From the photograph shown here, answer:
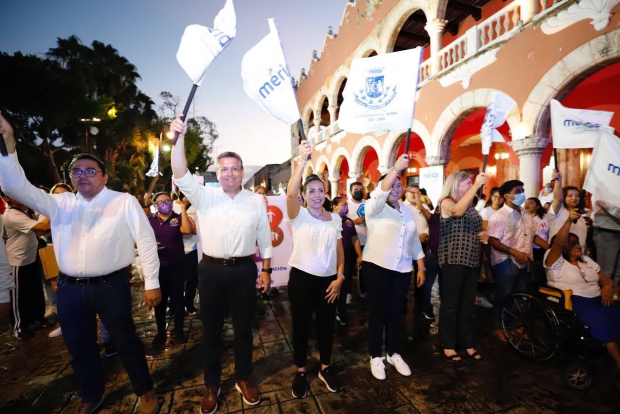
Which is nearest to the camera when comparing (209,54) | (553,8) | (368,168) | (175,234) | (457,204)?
(209,54)

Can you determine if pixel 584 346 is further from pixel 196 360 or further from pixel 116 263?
pixel 116 263

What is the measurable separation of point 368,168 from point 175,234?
12985 millimetres

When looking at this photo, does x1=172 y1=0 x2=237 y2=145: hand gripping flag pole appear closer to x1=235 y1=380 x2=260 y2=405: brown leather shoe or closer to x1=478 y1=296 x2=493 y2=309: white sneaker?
x1=235 y1=380 x2=260 y2=405: brown leather shoe

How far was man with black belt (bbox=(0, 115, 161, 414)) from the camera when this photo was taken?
2.36 metres

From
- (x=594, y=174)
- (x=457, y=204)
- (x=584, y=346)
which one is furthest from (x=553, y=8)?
(x=584, y=346)

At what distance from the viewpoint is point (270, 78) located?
2.73 metres

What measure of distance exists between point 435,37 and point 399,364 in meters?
9.71

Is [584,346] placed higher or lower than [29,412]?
higher

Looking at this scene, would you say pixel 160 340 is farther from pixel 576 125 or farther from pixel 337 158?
pixel 337 158

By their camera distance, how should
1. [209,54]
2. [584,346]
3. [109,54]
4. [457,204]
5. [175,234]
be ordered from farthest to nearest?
[109,54] → [175,234] → [457,204] → [584,346] → [209,54]

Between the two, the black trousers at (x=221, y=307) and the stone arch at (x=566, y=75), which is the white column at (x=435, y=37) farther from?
the black trousers at (x=221, y=307)

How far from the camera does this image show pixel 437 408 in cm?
255

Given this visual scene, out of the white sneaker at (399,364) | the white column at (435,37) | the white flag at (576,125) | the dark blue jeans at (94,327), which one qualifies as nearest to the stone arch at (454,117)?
the white column at (435,37)

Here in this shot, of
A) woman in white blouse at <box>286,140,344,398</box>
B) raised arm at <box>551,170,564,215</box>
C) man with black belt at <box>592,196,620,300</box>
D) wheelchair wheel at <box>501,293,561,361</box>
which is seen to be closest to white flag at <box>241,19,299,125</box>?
woman in white blouse at <box>286,140,344,398</box>
